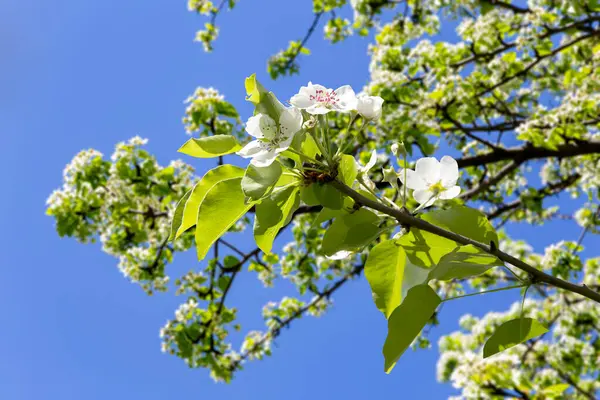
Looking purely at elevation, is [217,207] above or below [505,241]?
below

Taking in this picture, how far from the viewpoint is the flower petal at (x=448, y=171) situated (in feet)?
3.40

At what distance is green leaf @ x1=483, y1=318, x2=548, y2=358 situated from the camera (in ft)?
3.25

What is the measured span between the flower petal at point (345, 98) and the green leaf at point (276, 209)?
7.9 inches

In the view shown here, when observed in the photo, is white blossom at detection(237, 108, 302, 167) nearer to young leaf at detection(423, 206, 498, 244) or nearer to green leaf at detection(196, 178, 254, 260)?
green leaf at detection(196, 178, 254, 260)

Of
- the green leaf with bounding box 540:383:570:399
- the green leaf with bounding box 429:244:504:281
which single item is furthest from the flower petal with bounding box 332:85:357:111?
the green leaf with bounding box 540:383:570:399

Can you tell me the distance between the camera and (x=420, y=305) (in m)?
0.97

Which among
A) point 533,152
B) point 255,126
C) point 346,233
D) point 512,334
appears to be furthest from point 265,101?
point 533,152

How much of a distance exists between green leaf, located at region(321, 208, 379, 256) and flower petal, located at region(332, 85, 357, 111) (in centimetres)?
22

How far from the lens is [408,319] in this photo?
97 centimetres

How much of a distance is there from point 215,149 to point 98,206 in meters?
3.79

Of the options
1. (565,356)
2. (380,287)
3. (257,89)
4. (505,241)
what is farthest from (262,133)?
(505,241)

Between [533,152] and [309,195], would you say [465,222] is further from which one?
[533,152]

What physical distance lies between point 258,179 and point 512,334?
0.58 m

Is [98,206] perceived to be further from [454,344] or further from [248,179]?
[454,344]
